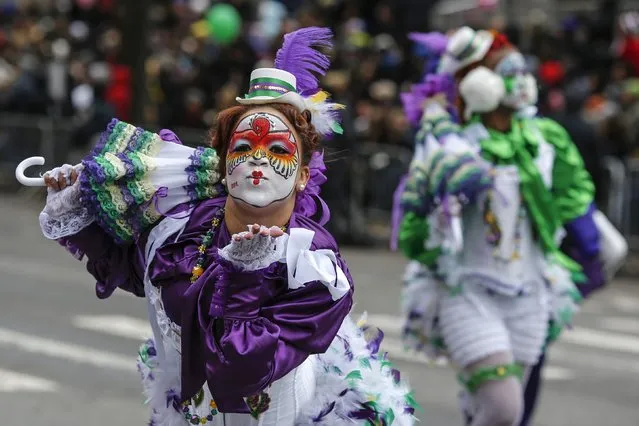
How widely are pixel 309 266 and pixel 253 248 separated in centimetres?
19

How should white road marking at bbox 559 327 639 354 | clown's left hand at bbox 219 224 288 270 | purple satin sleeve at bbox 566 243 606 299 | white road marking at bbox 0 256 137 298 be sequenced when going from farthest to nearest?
white road marking at bbox 0 256 137 298 → white road marking at bbox 559 327 639 354 → purple satin sleeve at bbox 566 243 606 299 → clown's left hand at bbox 219 224 288 270

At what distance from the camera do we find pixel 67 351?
9359 millimetres

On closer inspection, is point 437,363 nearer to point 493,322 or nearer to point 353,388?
point 493,322

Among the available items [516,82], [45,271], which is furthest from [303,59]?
[45,271]

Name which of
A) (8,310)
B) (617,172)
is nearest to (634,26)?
(617,172)

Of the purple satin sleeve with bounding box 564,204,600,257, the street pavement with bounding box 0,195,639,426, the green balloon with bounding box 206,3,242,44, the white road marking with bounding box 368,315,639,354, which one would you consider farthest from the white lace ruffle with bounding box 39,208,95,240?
the green balloon with bounding box 206,3,242,44

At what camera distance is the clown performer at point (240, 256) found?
4090mm

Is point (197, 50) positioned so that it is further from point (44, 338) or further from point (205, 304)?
point (205, 304)

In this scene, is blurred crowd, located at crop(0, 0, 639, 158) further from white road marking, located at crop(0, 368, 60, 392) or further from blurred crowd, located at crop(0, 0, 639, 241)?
white road marking, located at crop(0, 368, 60, 392)

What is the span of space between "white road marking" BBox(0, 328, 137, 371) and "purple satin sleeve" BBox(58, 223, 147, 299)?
14.5 ft

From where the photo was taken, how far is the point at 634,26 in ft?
53.0

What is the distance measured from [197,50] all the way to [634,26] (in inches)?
230

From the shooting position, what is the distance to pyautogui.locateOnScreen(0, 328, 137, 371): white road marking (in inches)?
358

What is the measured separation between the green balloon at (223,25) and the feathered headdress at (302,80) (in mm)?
15018
